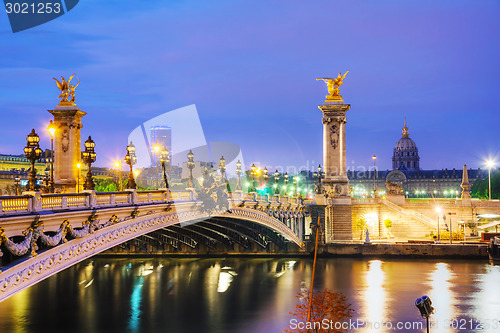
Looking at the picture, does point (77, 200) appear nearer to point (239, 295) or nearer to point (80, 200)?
point (80, 200)

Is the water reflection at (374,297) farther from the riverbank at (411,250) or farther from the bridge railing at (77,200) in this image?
the bridge railing at (77,200)

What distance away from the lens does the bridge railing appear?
1806 centimetres

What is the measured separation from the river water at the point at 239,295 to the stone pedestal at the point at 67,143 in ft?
25.8

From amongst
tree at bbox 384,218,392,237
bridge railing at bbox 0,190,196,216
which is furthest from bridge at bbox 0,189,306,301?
tree at bbox 384,218,392,237

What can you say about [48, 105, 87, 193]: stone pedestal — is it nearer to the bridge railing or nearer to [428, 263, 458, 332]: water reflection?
the bridge railing

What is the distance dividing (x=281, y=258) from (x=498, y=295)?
894 inches

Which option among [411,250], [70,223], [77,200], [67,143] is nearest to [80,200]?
[77,200]

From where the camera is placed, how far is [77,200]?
71.6 ft

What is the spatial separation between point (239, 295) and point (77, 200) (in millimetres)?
25411

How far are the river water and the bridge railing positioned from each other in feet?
29.2

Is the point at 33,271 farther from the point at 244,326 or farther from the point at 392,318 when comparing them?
the point at 392,318

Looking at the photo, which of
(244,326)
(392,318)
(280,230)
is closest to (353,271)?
(280,230)

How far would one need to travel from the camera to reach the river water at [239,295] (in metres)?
36.6

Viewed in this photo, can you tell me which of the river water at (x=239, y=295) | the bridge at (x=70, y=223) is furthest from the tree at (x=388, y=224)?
the bridge at (x=70, y=223)
